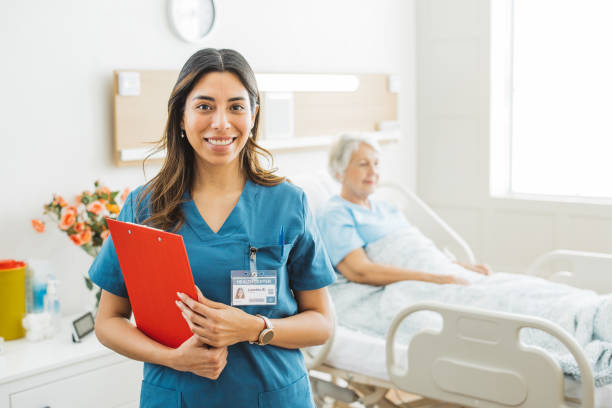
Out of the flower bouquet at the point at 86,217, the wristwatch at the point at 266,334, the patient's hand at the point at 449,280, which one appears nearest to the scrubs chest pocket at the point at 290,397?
the wristwatch at the point at 266,334

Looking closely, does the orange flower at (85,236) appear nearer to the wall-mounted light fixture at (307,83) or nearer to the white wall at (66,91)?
the white wall at (66,91)

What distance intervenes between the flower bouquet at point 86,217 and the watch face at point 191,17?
33.9 inches

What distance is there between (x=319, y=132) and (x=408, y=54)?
3.81 ft

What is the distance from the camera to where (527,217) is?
4.17 metres

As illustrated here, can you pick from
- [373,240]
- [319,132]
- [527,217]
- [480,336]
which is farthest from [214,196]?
[527,217]

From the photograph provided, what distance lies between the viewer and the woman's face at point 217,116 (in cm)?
133

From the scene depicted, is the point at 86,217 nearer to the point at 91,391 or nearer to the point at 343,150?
the point at 91,391

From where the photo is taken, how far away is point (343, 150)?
9.89ft

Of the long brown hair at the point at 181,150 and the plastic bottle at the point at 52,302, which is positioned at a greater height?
the long brown hair at the point at 181,150

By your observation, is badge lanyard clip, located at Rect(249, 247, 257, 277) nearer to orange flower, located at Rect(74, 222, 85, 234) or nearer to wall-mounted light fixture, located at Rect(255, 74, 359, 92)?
orange flower, located at Rect(74, 222, 85, 234)

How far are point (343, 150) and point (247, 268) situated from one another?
1.74m

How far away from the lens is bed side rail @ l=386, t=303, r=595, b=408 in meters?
2.05

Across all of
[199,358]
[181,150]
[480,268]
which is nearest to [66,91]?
[181,150]

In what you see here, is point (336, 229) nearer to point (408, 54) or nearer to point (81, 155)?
point (81, 155)
